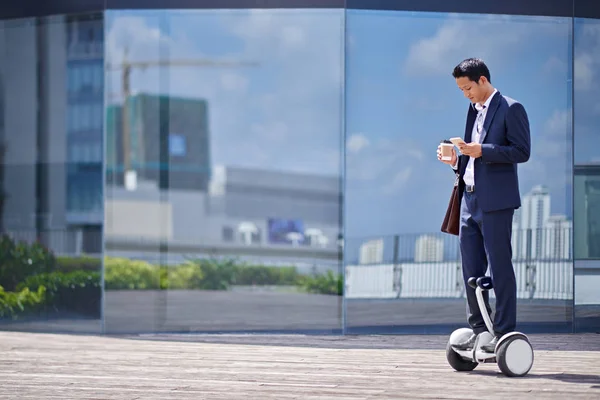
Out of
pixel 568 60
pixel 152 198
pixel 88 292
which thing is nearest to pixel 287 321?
pixel 88 292

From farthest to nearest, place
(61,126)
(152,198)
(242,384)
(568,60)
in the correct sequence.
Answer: (152,198) → (61,126) → (568,60) → (242,384)

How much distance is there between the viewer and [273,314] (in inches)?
333

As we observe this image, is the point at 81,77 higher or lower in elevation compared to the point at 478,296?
higher

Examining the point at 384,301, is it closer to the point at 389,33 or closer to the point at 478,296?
the point at 389,33

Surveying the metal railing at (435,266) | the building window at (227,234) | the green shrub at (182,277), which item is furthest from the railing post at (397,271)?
the building window at (227,234)

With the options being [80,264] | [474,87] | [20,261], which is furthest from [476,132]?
[20,261]

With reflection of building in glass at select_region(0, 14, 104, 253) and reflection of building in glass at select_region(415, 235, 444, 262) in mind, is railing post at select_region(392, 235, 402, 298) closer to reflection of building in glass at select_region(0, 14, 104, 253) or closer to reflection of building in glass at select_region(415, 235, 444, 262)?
reflection of building in glass at select_region(415, 235, 444, 262)

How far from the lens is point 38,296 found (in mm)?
7633

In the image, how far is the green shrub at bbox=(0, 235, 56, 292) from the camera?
7625mm

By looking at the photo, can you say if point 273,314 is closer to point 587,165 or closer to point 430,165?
point 430,165

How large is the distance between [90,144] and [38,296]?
1.16 m

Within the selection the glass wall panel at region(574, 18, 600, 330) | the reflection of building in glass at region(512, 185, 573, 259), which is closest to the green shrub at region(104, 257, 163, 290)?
the reflection of building in glass at region(512, 185, 573, 259)

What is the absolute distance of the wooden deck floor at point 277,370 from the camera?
3.95 meters

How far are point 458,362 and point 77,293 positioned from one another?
12.3ft
